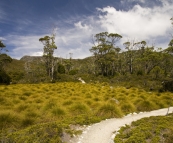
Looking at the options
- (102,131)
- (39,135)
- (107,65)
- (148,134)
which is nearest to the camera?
(39,135)

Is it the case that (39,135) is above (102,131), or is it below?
above

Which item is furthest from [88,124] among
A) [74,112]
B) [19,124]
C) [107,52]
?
[107,52]

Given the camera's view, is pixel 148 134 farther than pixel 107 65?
No

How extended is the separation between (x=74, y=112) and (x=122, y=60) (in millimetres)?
44663

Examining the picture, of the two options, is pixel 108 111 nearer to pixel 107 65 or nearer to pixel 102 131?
pixel 102 131

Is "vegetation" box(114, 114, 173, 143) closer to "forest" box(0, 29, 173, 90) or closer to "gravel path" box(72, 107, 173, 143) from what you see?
"gravel path" box(72, 107, 173, 143)

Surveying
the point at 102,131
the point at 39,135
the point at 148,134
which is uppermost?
the point at 39,135

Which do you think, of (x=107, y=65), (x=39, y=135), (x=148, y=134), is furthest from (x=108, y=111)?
(x=107, y=65)

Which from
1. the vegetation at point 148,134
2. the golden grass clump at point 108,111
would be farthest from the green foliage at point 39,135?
the golden grass clump at point 108,111

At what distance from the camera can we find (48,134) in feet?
16.6

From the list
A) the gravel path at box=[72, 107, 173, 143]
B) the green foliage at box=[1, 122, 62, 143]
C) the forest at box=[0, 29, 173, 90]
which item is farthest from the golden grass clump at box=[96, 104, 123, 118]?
the forest at box=[0, 29, 173, 90]

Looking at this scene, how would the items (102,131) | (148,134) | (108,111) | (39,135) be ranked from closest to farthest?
(39,135) < (148,134) < (102,131) < (108,111)

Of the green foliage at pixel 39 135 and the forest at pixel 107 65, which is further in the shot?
the forest at pixel 107 65

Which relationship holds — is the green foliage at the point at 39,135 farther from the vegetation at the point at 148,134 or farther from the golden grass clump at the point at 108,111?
the golden grass clump at the point at 108,111
